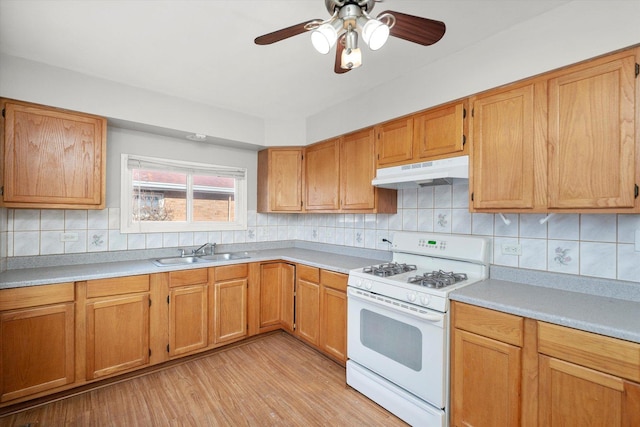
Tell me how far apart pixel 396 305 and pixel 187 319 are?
1858 mm

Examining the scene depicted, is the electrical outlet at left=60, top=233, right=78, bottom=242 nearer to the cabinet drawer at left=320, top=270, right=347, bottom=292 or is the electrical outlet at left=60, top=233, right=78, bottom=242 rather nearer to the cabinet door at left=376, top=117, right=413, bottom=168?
the cabinet drawer at left=320, top=270, right=347, bottom=292

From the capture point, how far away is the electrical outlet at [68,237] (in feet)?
7.93

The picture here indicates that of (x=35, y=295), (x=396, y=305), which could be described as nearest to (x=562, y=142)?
(x=396, y=305)

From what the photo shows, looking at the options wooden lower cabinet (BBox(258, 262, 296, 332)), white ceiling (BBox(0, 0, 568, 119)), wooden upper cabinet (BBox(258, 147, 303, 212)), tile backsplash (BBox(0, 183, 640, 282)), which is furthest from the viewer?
wooden upper cabinet (BBox(258, 147, 303, 212))

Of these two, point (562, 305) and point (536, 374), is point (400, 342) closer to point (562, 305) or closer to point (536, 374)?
point (536, 374)

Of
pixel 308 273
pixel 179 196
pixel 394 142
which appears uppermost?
pixel 394 142

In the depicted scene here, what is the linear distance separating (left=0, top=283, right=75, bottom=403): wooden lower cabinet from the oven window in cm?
213

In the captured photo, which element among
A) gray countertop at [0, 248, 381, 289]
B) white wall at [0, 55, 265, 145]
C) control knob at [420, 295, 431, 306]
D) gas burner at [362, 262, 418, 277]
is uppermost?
white wall at [0, 55, 265, 145]

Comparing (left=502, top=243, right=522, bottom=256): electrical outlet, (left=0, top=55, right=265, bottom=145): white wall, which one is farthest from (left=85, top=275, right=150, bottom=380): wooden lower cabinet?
(left=502, top=243, right=522, bottom=256): electrical outlet

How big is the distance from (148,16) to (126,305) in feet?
6.65

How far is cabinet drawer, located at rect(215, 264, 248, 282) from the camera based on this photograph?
8.98 feet

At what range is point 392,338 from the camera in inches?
76.9

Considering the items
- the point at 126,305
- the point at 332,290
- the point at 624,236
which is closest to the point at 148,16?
the point at 126,305

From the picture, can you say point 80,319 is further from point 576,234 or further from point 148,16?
point 576,234
